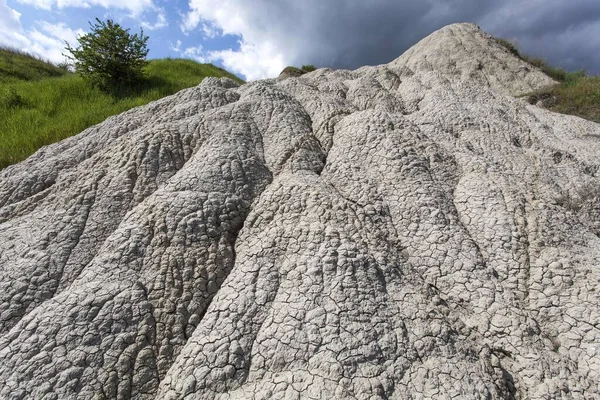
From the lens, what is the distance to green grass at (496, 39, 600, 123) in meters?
9.92

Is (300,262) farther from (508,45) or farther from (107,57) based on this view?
(508,45)

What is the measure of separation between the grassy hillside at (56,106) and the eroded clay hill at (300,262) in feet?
7.21

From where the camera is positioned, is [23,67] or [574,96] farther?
[23,67]

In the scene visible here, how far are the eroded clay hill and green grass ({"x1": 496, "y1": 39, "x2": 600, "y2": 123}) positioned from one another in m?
5.85

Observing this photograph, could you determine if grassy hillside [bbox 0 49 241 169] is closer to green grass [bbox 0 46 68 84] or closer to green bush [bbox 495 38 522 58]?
green grass [bbox 0 46 68 84]

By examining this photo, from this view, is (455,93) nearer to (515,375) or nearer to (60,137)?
(515,375)

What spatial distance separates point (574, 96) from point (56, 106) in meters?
15.2

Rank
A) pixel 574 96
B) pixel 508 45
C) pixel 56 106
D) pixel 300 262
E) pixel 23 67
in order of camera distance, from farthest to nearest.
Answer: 1. pixel 23 67
2. pixel 508 45
3. pixel 574 96
4. pixel 56 106
5. pixel 300 262

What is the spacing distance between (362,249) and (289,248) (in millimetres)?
727

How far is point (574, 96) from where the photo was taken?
1066 cm

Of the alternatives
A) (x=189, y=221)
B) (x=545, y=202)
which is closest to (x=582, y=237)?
(x=545, y=202)

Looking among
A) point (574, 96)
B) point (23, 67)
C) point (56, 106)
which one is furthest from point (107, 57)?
point (574, 96)

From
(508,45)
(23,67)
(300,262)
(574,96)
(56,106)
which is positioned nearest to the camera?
(300,262)

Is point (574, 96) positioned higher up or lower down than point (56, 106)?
higher up
